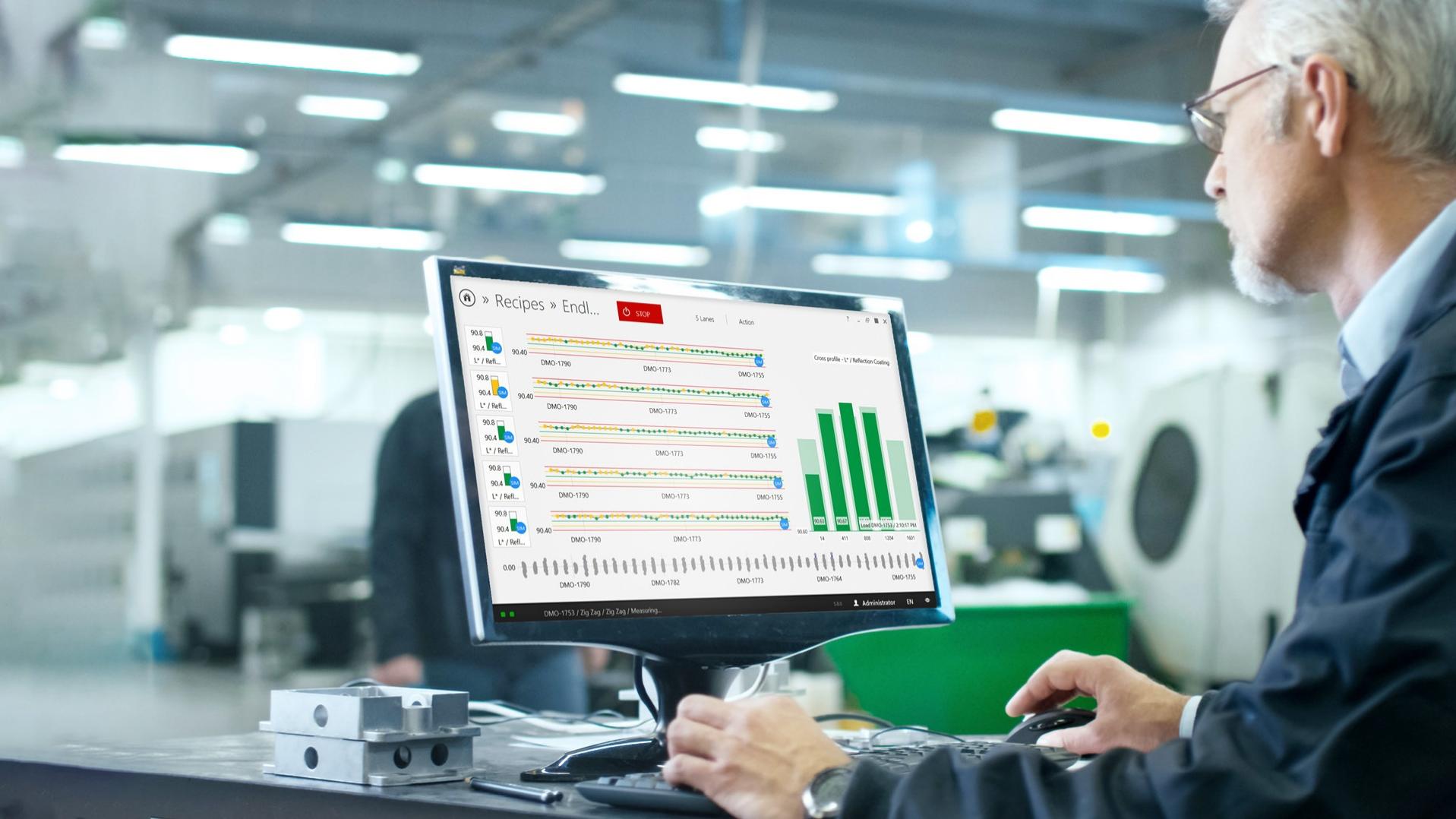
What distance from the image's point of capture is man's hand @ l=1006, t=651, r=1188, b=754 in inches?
45.9

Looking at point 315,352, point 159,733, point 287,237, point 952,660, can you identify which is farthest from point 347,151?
point 952,660

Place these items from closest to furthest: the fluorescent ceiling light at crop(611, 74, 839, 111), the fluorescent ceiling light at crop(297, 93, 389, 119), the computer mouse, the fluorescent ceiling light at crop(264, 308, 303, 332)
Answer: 1. the computer mouse
2. the fluorescent ceiling light at crop(264, 308, 303, 332)
3. the fluorescent ceiling light at crop(297, 93, 389, 119)
4. the fluorescent ceiling light at crop(611, 74, 839, 111)

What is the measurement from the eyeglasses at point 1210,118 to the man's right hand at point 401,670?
6.74ft

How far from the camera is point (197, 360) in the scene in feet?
16.0

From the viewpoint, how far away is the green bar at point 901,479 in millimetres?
1291

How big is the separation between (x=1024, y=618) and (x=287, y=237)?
3.20 meters

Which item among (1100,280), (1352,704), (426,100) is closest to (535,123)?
(426,100)

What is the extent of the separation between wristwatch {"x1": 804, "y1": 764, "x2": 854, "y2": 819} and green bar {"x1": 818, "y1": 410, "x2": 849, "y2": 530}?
0.35 m

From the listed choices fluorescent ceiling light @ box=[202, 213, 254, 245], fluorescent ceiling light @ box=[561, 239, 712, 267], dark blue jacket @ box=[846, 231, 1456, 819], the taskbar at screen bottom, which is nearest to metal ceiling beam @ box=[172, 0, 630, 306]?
fluorescent ceiling light @ box=[202, 213, 254, 245]

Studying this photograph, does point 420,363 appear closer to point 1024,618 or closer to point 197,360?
point 197,360

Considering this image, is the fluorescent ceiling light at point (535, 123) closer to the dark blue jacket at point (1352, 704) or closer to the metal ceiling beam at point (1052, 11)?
the metal ceiling beam at point (1052, 11)

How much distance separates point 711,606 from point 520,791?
24 cm

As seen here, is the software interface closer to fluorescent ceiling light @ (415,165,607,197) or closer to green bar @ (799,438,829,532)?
green bar @ (799,438,829,532)

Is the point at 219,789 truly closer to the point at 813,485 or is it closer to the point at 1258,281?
the point at 813,485
